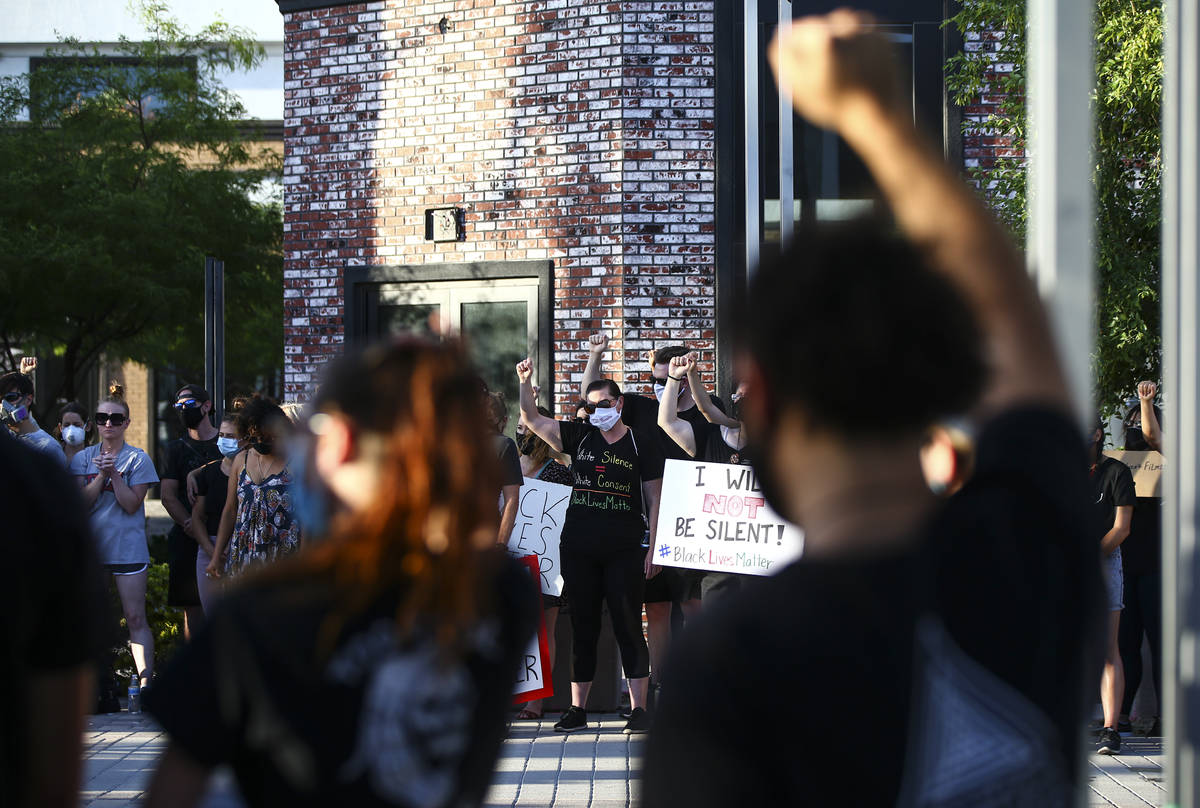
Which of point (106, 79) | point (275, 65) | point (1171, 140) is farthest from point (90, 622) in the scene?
point (275, 65)

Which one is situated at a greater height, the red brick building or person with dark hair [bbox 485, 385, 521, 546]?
the red brick building

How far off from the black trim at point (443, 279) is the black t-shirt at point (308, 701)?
9.42 meters

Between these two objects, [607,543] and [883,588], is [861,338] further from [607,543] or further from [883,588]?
[607,543]

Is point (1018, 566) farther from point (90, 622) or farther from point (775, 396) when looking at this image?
point (90, 622)

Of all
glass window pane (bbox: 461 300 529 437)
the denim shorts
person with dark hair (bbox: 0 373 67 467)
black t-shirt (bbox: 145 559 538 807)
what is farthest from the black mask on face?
black t-shirt (bbox: 145 559 538 807)

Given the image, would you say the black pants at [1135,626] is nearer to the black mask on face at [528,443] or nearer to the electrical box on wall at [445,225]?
the black mask on face at [528,443]

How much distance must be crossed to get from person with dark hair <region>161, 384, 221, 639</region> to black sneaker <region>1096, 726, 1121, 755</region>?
18.5ft

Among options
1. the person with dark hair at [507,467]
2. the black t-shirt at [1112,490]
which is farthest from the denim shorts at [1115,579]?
the person with dark hair at [507,467]

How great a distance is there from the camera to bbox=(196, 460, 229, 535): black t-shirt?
8414 mm

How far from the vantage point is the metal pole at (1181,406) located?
218cm

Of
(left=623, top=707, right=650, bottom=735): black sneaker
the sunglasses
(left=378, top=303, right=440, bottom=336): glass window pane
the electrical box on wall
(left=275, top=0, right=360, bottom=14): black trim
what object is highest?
(left=275, top=0, right=360, bottom=14): black trim

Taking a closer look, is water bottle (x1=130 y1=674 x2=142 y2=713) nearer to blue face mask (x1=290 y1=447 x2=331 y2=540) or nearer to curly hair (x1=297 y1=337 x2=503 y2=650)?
blue face mask (x1=290 y1=447 x2=331 y2=540)

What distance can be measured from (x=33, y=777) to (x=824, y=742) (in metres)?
1.13

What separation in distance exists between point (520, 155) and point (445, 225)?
0.92 m
